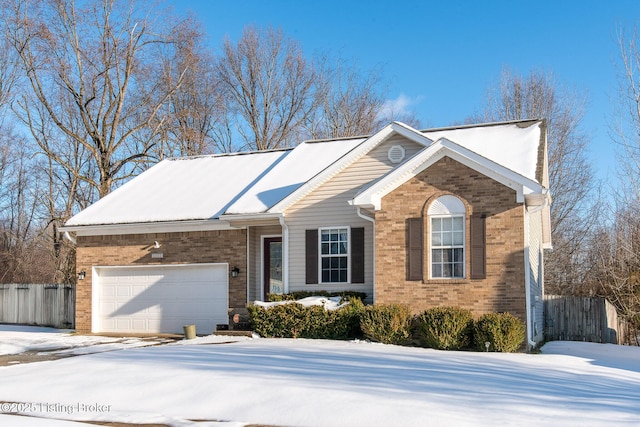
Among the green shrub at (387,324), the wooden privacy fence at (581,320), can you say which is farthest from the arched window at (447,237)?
the wooden privacy fence at (581,320)

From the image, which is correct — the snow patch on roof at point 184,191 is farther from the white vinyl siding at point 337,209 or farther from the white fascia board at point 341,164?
the white vinyl siding at point 337,209

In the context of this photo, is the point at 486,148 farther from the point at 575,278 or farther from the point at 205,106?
the point at 205,106

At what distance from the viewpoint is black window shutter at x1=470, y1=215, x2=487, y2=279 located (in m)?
16.0

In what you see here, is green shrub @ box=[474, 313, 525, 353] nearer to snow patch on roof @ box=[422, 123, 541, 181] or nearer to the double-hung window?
snow patch on roof @ box=[422, 123, 541, 181]

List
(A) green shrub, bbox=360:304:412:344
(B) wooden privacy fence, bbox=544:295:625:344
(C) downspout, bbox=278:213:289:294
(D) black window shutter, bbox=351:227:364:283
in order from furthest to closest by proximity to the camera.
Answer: (B) wooden privacy fence, bbox=544:295:625:344
(C) downspout, bbox=278:213:289:294
(D) black window shutter, bbox=351:227:364:283
(A) green shrub, bbox=360:304:412:344

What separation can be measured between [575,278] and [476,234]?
15.3m

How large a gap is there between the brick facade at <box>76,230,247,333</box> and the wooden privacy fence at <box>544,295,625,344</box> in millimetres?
9544

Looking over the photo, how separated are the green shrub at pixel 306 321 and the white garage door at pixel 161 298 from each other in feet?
9.94

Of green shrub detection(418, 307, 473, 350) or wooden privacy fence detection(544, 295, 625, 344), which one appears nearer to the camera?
green shrub detection(418, 307, 473, 350)

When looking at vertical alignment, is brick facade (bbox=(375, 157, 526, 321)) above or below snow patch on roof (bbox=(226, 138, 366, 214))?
below

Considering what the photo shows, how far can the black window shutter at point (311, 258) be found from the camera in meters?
18.7

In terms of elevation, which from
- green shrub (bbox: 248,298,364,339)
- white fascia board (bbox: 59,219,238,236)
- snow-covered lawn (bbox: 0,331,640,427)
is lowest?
snow-covered lawn (bbox: 0,331,640,427)

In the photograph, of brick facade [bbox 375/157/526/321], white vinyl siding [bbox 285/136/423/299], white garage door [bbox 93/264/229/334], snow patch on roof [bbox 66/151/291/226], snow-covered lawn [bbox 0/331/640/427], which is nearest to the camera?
snow-covered lawn [bbox 0/331/640/427]

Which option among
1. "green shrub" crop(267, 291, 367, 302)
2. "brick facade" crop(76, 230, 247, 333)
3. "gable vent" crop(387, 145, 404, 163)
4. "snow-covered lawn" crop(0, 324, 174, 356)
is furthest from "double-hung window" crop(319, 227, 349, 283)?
"snow-covered lawn" crop(0, 324, 174, 356)
